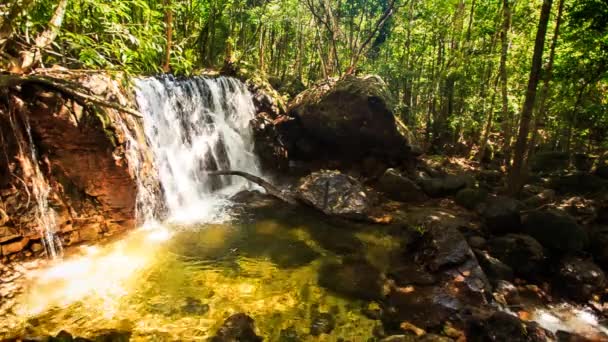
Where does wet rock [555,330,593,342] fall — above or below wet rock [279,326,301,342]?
below

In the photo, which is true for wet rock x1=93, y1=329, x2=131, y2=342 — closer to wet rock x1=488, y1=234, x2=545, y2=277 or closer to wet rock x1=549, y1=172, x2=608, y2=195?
wet rock x1=488, y1=234, x2=545, y2=277

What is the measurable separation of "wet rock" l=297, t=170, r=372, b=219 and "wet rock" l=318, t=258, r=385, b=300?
108 inches

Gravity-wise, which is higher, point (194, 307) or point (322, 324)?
point (194, 307)

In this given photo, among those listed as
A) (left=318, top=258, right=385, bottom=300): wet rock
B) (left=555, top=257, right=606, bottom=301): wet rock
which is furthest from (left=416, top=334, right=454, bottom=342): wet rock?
(left=555, top=257, right=606, bottom=301): wet rock

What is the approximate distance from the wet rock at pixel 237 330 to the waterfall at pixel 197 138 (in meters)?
4.82

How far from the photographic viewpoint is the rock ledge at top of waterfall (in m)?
14.1

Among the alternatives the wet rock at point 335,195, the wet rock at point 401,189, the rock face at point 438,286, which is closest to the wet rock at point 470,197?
the wet rock at point 401,189

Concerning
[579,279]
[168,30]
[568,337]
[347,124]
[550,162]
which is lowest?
[568,337]

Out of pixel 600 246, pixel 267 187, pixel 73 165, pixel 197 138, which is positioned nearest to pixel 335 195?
pixel 267 187

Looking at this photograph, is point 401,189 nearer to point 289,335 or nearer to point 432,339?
point 432,339

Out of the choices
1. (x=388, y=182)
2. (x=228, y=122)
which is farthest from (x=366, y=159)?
(x=228, y=122)

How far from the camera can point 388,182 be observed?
12953mm

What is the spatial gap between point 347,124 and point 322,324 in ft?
30.8

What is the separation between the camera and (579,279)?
25.0 feet
